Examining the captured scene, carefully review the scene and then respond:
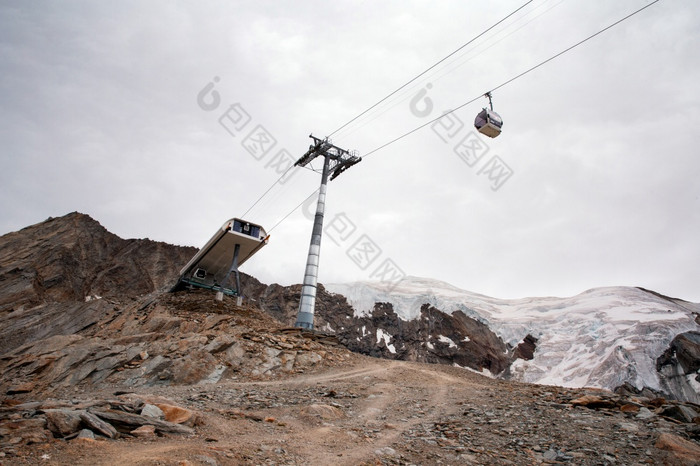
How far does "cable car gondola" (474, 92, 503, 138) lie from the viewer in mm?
14289

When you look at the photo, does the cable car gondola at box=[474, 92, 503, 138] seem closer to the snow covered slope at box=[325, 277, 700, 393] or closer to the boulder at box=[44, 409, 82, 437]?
the boulder at box=[44, 409, 82, 437]

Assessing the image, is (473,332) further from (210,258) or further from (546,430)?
(546,430)

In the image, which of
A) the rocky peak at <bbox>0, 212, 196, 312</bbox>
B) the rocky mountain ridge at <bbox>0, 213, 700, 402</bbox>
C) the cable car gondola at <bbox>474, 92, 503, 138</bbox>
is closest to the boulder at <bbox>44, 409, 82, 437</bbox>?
the cable car gondola at <bbox>474, 92, 503, 138</bbox>

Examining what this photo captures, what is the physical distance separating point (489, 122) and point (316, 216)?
15849mm

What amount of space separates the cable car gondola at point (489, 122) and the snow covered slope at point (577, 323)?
31.9 metres

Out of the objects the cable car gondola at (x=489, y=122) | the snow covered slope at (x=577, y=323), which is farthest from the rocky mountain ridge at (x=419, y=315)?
the cable car gondola at (x=489, y=122)

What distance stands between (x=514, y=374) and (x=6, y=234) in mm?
71057

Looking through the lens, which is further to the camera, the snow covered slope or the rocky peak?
the rocky peak

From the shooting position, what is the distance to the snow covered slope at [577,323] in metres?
37.2

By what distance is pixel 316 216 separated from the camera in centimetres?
2798

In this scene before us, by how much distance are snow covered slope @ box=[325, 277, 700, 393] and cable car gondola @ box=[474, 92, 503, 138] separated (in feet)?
105

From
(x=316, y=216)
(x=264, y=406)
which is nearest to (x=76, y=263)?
(x=316, y=216)

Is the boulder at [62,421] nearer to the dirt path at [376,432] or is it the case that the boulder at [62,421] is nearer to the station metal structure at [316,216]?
the dirt path at [376,432]

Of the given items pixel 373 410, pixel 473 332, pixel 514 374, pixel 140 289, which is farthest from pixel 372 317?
pixel 373 410
